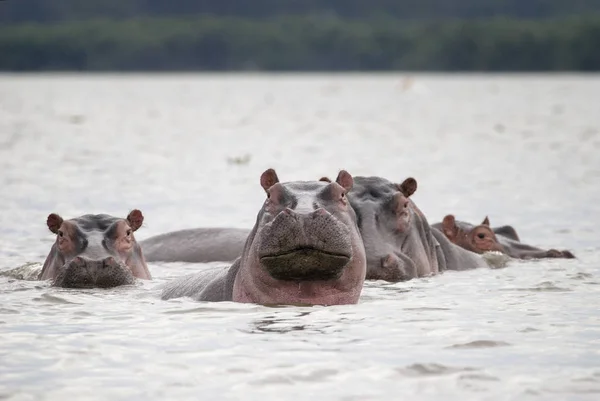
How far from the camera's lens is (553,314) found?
9.38 metres

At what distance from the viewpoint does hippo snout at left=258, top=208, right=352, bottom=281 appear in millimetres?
8055

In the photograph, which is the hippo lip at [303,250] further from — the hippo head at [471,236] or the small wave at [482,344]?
the hippo head at [471,236]

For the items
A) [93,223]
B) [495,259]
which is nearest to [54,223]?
[93,223]

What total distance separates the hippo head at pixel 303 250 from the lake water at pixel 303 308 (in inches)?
8.0

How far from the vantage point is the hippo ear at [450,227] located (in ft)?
41.8

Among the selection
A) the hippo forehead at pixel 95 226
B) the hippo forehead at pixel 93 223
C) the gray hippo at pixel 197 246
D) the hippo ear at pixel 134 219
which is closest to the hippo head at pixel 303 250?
the hippo forehead at pixel 95 226

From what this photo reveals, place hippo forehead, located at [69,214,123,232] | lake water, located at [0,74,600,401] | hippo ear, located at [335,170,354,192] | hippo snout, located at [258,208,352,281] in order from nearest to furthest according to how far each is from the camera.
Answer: lake water, located at [0,74,600,401] → hippo snout, located at [258,208,352,281] → hippo ear, located at [335,170,354,192] → hippo forehead, located at [69,214,123,232]

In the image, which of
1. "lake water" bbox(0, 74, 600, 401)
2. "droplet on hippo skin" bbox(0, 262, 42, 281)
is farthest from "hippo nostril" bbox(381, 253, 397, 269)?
"droplet on hippo skin" bbox(0, 262, 42, 281)

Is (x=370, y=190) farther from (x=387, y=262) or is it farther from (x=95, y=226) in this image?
(x=95, y=226)

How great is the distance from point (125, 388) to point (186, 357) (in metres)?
0.74

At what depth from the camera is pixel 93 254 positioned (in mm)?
9969

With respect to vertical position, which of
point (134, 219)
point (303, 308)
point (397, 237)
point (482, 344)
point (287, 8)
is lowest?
point (482, 344)

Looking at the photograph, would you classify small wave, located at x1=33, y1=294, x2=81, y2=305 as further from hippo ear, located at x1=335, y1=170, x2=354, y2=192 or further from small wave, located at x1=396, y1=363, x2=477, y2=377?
small wave, located at x1=396, y1=363, x2=477, y2=377

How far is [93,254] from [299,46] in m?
121
